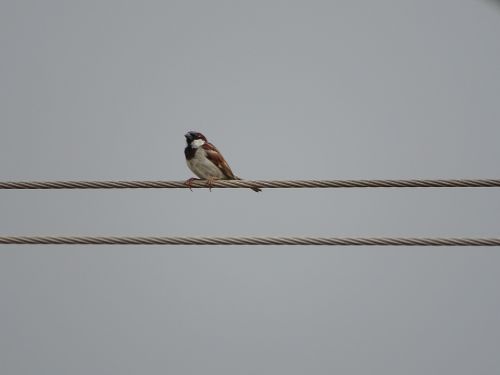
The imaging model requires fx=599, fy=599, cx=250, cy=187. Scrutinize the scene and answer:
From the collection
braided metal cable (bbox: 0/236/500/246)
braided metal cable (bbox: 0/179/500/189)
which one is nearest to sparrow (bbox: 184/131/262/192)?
braided metal cable (bbox: 0/179/500/189)

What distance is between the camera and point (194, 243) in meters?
4.68

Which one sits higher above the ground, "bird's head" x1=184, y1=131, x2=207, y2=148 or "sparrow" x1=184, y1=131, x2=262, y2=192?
"bird's head" x1=184, y1=131, x2=207, y2=148

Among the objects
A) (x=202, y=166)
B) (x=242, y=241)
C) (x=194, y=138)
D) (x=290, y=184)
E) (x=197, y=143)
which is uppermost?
(x=194, y=138)

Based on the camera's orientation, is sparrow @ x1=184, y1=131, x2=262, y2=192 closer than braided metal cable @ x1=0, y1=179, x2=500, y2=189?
No

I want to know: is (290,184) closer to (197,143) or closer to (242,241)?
(242,241)

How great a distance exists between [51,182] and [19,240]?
584mm

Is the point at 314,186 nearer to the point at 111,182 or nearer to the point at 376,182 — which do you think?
the point at 376,182

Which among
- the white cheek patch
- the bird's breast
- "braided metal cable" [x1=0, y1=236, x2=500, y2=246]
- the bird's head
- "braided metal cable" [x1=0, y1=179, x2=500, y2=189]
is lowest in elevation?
"braided metal cable" [x1=0, y1=236, x2=500, y2=246]

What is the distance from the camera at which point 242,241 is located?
4508mm

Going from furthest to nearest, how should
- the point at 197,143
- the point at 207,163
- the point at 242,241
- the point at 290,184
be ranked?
1. the point at 197,143
2. the point at 207,163
3. the point at 290,184
4. the point at 242,241

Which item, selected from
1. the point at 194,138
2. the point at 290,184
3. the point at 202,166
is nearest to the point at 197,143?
the point at 194,138

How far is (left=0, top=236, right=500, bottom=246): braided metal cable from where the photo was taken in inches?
172

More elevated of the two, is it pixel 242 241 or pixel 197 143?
pixel 197 143

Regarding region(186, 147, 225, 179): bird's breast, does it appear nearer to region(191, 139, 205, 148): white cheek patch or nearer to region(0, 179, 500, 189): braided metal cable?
region(191, 139, 205, 148): white cheek patch
